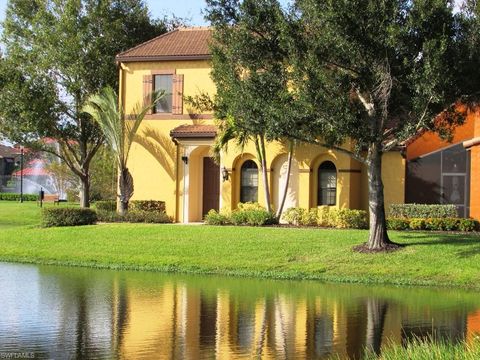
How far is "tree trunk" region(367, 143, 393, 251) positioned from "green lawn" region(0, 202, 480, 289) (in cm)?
56

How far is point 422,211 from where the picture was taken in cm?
2481

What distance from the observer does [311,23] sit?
1880 centimetres

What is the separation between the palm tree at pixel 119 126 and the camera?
1102 inches

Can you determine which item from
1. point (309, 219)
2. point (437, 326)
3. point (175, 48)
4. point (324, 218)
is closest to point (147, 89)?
point (175, 48)

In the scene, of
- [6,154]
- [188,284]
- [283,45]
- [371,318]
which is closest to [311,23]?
[283,45]

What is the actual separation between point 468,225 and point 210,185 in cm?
1028

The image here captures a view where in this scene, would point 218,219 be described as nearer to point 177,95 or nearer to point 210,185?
point 210,185

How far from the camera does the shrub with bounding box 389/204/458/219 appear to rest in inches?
970

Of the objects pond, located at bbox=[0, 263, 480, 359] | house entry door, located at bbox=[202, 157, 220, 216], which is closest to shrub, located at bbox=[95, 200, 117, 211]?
house entry door, located at bbox=[202, 157, 220, 216]

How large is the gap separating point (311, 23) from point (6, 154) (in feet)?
227

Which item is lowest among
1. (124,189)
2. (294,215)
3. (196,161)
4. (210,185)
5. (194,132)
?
(294,215)

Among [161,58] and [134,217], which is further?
[161,58]

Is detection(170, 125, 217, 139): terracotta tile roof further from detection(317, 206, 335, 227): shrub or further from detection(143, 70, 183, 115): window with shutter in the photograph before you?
detection(317, 206, 335, 227): shrub

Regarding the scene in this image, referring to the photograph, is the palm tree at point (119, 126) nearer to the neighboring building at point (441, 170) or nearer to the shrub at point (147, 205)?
the shrub at point (147, 205)
